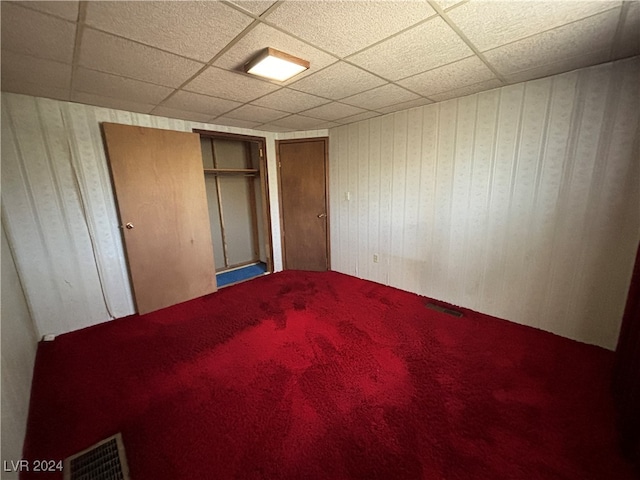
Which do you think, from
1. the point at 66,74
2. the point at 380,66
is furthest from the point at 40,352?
the point at 380,66

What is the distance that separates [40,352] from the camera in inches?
87.4

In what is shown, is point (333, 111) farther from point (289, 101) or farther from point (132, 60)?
point (132, 60)

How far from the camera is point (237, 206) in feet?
14.9

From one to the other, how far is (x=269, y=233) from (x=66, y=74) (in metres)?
2.73

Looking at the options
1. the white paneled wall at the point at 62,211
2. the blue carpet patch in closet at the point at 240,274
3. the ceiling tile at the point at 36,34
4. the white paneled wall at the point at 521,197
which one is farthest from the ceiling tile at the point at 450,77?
the blue carpet patch in closet at the point at 240,274

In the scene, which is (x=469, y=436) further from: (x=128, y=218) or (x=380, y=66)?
(x=128, y=218)

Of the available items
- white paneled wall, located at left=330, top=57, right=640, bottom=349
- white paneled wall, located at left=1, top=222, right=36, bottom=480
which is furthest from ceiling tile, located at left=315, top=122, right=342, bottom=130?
white paneled wall, located at left=1, top=222, right=36, bottom=480

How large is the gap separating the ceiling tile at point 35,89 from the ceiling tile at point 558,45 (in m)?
3.23

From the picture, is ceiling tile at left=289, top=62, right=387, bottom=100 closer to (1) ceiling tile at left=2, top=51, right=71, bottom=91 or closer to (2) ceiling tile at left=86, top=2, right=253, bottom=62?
(2) ceiling tile at left=86, top=2, right=253, bottom=62

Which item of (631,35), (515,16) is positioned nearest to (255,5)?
(515,16)

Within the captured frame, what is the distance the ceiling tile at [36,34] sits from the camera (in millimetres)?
1173

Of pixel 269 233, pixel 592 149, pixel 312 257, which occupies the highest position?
pixel 592 149

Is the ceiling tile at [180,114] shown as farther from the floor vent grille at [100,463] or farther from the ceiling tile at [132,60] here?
the floor vent grille at [100,463]

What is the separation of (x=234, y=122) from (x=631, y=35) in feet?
11.3
